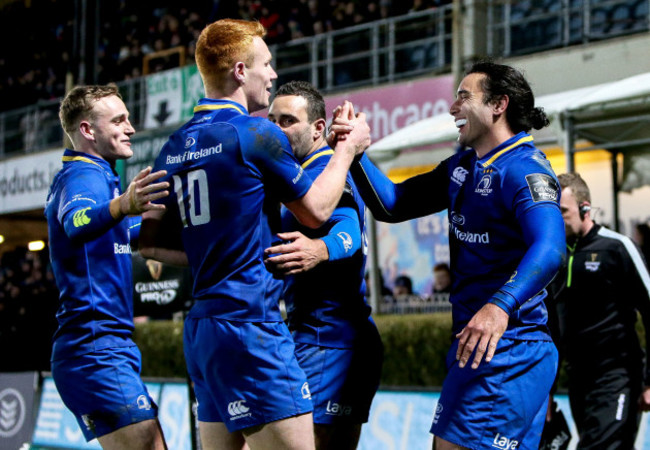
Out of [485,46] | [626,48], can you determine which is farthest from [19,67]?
[626,48]

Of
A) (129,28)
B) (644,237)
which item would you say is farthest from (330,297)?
(129,28)

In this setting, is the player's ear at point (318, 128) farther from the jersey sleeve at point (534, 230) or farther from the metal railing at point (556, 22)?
the metal railing at point (556, 22)

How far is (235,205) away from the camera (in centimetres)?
366

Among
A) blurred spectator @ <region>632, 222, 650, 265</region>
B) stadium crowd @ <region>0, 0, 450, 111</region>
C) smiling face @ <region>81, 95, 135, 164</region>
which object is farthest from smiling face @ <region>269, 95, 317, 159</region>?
stadium crowd @ <region>0, 0, 450, 111</region>

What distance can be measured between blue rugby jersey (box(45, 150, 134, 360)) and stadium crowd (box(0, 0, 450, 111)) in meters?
12.0

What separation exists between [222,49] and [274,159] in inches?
21.0

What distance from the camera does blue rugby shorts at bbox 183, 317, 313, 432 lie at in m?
3.62

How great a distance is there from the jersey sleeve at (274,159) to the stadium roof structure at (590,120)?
240 inches

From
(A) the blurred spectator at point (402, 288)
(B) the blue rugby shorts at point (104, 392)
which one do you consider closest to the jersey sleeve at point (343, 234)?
(B) the blue rugby shorts at point (104, 392)

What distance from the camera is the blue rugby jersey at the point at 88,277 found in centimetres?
461

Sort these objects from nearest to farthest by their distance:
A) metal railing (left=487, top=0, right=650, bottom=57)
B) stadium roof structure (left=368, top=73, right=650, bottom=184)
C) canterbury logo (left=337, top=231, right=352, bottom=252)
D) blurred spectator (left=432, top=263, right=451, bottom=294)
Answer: canterbury logo (left=337, top=231, right=352, bottom=252), stadium roof structure (left=368, top=73, right=650, bottom=184), blurred spectator (left=432, top=263, right=451, bottom=294), metal railing (left=487, top=0, right=650, bottom=57)

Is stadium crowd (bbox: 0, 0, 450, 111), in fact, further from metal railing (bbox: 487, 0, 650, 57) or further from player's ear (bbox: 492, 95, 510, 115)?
player's ear (bbox: 492, 95, 510, 115)

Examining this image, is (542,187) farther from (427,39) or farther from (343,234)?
(427,39)

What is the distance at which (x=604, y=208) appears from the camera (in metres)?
13.1
